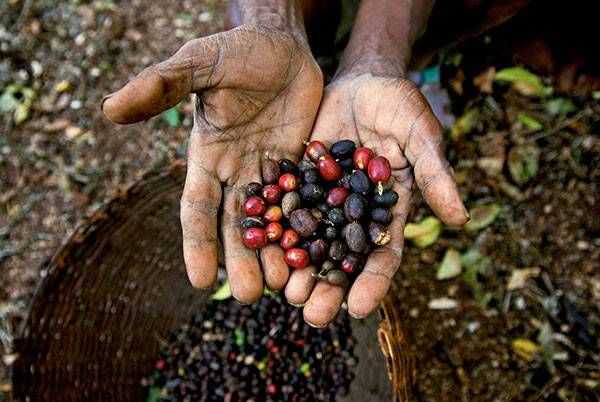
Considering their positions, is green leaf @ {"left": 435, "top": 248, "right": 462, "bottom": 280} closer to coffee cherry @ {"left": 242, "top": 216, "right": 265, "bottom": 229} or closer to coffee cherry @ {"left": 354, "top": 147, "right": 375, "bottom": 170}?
coffee cherry @ {"left": 354, "top": 147, "right": 375, "bottom": 170}

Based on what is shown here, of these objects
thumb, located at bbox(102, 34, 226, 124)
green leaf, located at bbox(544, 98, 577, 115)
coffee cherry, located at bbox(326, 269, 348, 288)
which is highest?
thumb, located at bbox(102, 34, 226, 124)

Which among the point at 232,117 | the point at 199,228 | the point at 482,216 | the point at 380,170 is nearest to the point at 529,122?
the point at 482,216

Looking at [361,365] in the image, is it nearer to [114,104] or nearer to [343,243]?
[343,243]

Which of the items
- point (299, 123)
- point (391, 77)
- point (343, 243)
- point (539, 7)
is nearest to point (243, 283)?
point (343, 243)

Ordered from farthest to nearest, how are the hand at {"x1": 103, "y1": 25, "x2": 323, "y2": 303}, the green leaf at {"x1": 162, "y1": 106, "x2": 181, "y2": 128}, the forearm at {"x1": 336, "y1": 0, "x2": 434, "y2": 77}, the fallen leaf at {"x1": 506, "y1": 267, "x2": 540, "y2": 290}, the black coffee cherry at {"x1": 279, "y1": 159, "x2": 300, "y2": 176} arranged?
1. the green leaf at {"x1": 162, "y1": 106, "x2": 181, "y2": 128}
2. the fallen leaf at {"x1": 506, "y1": 267, "x2": 540, "y2": 290}
3. the forearm at {"x1": 336, "y1": 0, "x2": 434, "y2": 77}
4. the black coffee cherry at {"x1": 279, "y1": 159, "x2": 300, "y2": 176}
5. the hand at {"x1": 103, "y1": 25, "x2": 323, "y2": 303}

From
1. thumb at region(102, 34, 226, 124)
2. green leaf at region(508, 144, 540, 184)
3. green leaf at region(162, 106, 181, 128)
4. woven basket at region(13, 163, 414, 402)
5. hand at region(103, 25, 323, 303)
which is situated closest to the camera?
thumb at region(102, 34, 226, 124)

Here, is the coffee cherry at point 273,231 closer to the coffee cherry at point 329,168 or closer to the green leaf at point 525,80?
the coffee cherry at point 329,168

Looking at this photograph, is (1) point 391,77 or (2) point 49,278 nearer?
(1) point 391,77

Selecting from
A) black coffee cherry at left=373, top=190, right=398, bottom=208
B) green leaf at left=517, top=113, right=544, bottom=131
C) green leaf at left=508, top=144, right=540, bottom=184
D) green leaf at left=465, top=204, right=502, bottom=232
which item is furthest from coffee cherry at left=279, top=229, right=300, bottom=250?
green leaf at left=517, top=113, right=544, bottom=131
